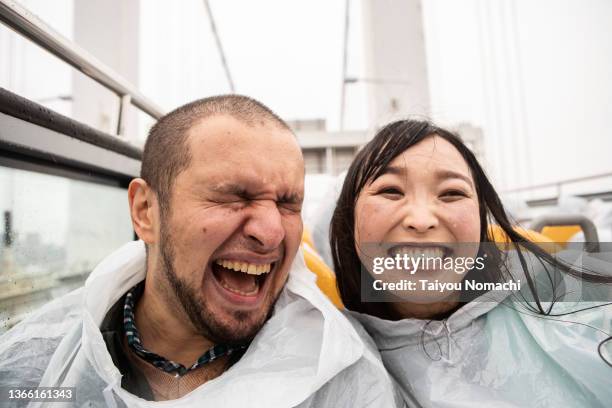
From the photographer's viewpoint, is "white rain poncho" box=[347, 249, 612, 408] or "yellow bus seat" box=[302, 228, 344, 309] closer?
"white rain poncho" box=[347, 249, 612, 408]

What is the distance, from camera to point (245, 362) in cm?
69

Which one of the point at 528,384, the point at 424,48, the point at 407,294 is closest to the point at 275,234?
the point at 407,294

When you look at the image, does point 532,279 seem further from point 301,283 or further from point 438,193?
point 301,283

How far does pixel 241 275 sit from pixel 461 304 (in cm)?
52

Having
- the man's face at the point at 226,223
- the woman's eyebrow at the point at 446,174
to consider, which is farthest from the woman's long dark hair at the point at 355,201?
the man's face at the point at 226,223

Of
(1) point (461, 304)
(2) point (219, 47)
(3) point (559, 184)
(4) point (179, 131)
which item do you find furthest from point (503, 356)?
(2) point (219, 47)

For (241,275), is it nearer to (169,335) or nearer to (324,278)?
(169,335)

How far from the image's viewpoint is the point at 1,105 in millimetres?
652

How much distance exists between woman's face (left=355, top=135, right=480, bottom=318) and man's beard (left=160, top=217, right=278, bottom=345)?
0.32 meters

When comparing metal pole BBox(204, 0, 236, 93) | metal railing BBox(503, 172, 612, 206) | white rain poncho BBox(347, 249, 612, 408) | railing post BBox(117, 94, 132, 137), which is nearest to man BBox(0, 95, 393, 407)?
white rain poncho BBox(347, 249, 612, 408)

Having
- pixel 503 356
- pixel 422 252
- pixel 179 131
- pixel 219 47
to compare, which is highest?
pixel 219 47

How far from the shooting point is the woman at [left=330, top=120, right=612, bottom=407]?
25.5 inches

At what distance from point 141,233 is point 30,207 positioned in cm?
32

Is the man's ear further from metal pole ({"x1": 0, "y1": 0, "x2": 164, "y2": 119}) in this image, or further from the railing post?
the railing post
